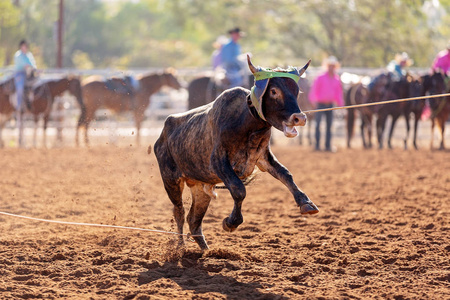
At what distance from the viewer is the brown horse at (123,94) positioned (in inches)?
693

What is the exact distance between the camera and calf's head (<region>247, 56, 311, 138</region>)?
15.7 feet

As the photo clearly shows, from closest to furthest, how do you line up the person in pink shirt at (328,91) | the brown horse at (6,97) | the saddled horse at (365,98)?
the person in pink shirt at (328,91), the saddled horse at (365,98), the brown horse at (6,97)

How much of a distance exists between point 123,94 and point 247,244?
1222 cm

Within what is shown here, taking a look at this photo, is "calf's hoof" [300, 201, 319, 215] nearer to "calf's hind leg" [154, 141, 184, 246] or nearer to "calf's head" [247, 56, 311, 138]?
"calf's head" [247, 56, 311, 138]

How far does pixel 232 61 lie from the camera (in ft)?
51.2

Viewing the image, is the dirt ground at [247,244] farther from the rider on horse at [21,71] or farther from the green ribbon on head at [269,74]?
the rider on horse at [21,71]

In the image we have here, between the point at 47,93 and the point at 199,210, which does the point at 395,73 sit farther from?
the point at 199,210

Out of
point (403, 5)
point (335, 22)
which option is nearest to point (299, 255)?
point (403, 5)

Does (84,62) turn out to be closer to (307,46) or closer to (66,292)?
(307,46)

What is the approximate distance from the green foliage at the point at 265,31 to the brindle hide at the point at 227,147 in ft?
58.0

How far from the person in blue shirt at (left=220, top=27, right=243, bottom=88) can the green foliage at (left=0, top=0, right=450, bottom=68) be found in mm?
8804

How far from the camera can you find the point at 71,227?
714 cm

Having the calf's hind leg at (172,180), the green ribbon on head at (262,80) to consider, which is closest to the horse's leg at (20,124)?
the calf's hind leg at (172,180)

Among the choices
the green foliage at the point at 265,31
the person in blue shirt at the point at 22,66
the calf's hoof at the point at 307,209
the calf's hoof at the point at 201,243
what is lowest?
the calf's hoof at the point at 201,243
